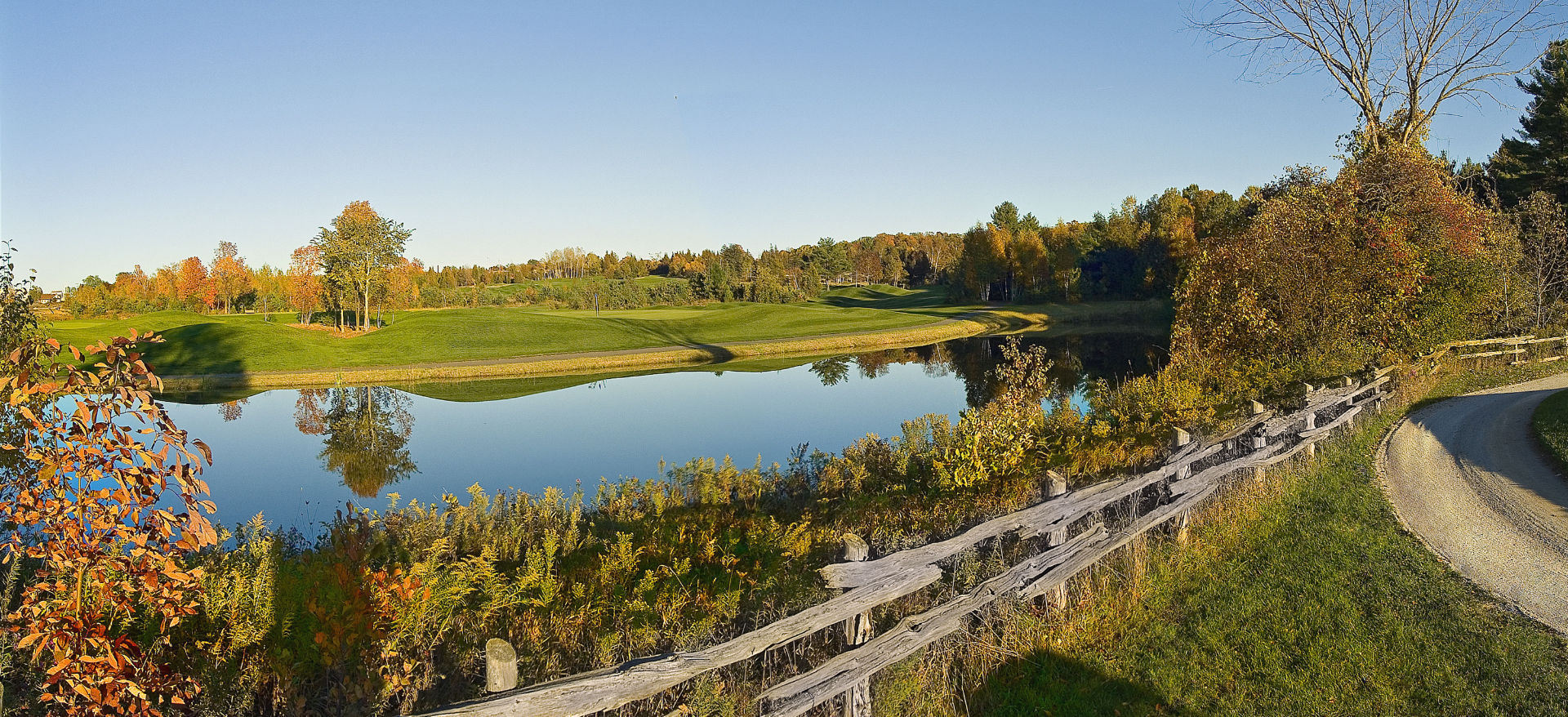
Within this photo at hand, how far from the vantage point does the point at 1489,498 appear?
36.2ft

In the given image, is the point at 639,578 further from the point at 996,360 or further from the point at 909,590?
the point at 996,360

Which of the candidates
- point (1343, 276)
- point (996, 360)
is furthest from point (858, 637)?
point (996, 360)

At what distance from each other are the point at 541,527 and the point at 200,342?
39.7m

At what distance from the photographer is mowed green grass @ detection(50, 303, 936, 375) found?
38406mm

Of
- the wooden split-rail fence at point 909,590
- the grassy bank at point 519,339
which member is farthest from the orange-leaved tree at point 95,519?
the grassy bank at point 519,339

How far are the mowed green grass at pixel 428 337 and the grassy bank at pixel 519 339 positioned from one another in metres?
0.08

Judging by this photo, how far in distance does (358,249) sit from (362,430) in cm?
2766

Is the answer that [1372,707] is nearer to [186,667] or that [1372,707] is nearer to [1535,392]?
[186,667]

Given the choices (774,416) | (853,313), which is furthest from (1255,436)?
(853,313)

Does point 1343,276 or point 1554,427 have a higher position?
point 1343,276

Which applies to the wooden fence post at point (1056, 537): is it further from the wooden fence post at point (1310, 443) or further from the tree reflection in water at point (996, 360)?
the tree reflection in water at point (996, 360)

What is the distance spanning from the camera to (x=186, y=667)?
5402 millimetres

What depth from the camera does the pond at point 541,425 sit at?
1712 cm

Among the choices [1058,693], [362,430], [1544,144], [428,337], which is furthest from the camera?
[428,337]
